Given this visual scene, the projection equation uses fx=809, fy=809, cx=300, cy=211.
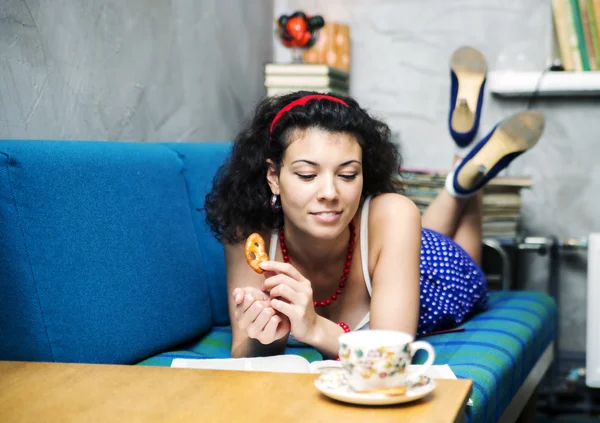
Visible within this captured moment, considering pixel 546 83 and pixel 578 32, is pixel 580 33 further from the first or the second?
pixel 546 83

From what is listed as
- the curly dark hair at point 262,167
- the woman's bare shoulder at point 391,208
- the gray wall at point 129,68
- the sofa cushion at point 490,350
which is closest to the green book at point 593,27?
the sofa cushion at point 490,350

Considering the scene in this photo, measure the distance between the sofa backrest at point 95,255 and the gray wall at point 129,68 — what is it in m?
0.22

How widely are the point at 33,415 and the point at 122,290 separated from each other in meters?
0.68

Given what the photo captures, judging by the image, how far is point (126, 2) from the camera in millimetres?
2170

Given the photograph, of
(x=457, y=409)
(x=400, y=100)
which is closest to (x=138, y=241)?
(x=457, y=409)

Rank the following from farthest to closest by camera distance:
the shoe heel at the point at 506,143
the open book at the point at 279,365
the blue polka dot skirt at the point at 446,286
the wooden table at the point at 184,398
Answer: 1. the shoe heel at the point at 506,143
2. the blue polka dot skirt at the point at 446,286
3. the open book at the point at 279,365
4. the wooden table at the point at 184,398

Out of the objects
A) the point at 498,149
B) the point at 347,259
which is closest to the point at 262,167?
the point at 347,259

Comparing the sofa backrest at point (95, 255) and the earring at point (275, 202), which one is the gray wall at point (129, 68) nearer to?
the sofa backrest at point (95, 255)

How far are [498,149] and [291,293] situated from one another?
120cm

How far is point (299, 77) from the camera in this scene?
9.15 ft

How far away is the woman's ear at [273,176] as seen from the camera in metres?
1.68

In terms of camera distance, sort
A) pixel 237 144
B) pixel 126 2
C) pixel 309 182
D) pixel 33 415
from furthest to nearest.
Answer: pixel 126 2, pixel 237 144, pixel 309 182, pixel 33 415

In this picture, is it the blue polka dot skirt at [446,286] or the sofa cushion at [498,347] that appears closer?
the sofa cushion at [498,347]

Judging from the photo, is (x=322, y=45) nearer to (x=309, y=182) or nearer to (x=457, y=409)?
(x=309, y=182)
